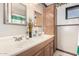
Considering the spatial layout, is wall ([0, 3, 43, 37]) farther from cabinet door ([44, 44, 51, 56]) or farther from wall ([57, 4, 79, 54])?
cabinet door ([44, 44, 51, 56])

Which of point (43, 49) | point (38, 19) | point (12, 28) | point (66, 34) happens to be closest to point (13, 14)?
point (12, 28)

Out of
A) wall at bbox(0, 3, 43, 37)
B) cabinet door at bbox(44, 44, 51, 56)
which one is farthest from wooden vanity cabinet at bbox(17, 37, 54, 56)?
wall at bbox(0, 3, 43, 37)

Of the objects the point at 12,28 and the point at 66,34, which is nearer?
the point at 66,34

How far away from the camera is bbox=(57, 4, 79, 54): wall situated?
1032 mm

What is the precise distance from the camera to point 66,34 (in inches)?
42.3

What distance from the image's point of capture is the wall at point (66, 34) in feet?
3.39

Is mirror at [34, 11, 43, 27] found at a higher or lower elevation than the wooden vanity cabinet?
higher

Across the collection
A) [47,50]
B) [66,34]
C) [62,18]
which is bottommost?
[47,50]

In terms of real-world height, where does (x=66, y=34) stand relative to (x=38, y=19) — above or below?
below

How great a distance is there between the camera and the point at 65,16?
1.06m

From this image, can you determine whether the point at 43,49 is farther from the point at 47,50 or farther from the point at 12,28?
the point at 12,28

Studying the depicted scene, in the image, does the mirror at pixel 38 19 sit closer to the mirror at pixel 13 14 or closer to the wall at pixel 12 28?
the wall at pixel 12 28

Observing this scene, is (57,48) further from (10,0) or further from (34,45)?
(10,0)

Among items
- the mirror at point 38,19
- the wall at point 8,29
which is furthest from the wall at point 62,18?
the wall at point 8,29
